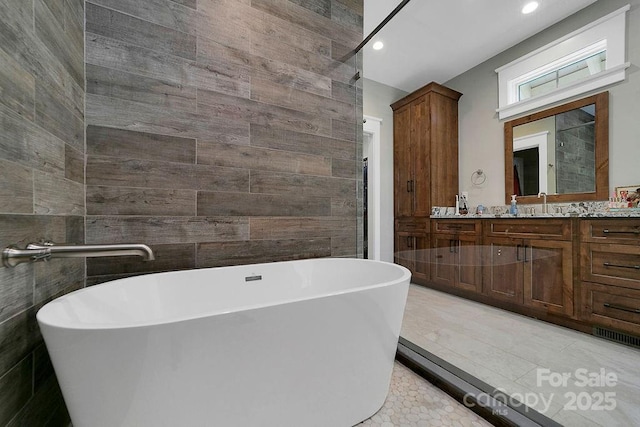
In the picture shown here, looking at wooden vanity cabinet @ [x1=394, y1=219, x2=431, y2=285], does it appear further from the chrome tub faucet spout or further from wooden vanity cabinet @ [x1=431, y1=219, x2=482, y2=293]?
the chrome tub faucet spout

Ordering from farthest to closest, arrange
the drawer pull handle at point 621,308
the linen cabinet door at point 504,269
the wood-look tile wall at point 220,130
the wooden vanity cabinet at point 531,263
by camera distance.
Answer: the linen cabinet door at point 504,269 → the wooden vanity cabinet at point 531,263 → the drawer pull handle at point 621,308 → the wood-look tile wall at point 220,130

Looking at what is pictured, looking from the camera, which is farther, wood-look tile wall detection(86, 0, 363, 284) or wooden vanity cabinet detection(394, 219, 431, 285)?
wooden vanity cabinet detection(394, 219, 431, 285)

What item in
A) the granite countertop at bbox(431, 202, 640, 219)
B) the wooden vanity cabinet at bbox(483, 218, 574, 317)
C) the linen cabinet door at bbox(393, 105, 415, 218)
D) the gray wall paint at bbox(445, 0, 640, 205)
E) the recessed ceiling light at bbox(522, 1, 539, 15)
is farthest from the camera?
the linen cabinet door at bbox(393, 105, 415, 218)

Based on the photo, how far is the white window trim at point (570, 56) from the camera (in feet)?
6.07

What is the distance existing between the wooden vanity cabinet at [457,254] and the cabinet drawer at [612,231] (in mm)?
766

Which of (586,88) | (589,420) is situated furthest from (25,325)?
(586,88)

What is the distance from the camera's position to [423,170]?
299 centimetres

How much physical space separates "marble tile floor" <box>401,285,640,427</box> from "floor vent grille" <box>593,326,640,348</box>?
39mm

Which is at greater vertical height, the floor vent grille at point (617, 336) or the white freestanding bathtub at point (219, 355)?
the white freestanding bathtub at point (219, 355)

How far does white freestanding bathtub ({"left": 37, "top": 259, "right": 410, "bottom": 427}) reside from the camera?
0.65 metres

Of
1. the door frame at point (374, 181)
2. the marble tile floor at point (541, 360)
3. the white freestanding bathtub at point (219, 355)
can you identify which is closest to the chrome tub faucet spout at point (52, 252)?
the white freestanding bathtub at point (219, 355)

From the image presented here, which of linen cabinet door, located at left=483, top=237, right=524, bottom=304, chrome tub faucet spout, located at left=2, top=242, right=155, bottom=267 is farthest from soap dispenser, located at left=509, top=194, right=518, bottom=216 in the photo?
chrome tub faucet spout, located at left=2, top=242, right=155, bottom=267

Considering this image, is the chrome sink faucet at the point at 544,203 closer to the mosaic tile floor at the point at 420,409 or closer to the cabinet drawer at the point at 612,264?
the cabinet drawer at the point at 612,264

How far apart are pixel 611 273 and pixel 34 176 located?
9.96 feet
